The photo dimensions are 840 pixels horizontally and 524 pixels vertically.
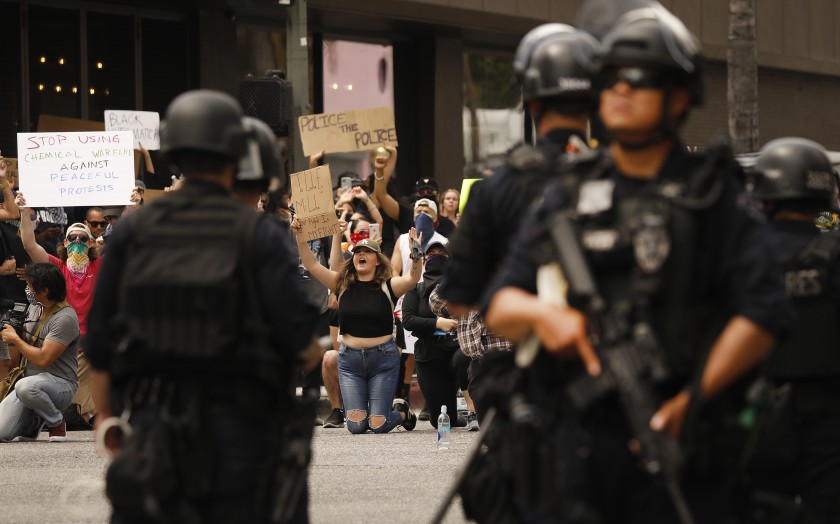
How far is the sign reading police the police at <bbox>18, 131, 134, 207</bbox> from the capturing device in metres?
15.7

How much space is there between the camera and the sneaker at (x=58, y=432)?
14.4 m

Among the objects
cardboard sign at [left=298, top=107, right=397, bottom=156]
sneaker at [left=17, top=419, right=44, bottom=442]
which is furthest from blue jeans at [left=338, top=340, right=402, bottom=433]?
sneaker at [left=17, top=419, right=44, bottom=442]

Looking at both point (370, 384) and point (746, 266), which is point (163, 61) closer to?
point (370, 384)

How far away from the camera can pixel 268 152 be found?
6270 millimetres

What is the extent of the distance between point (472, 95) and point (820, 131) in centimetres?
1183

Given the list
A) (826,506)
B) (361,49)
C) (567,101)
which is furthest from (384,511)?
(361,49)

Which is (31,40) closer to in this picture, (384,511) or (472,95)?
(472,95)

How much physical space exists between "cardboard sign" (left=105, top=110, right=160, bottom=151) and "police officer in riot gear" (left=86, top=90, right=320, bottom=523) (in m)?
12.2

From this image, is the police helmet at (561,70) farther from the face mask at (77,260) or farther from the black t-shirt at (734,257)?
the face mask at (77,260)

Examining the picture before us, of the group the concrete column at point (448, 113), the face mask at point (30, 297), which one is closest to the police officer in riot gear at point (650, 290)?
the face mask at point (30, 297)

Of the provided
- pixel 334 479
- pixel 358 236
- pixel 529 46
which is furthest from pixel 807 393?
pixel 358 236

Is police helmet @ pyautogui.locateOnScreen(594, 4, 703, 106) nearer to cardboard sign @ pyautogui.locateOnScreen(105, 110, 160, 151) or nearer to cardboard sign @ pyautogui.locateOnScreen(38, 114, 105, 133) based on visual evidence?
cardboard sign @ pyautogui.locateOnScreen(105, 110, 160, 151)

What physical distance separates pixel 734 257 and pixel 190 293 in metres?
1.72

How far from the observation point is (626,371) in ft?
14.2
